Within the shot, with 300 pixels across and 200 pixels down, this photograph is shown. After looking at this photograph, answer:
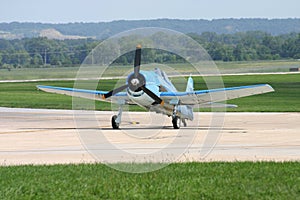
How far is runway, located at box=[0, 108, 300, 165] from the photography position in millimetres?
19531

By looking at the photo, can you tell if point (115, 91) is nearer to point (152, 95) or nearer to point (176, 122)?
point (152, 95)

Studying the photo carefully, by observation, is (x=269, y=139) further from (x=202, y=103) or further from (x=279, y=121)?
(x=279, y=121)

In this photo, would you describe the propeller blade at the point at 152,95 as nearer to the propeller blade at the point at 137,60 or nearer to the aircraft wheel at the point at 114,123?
the propeller blade at the point at 137,60

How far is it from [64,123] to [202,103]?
6.21m

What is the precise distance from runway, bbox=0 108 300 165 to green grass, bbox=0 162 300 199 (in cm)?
213

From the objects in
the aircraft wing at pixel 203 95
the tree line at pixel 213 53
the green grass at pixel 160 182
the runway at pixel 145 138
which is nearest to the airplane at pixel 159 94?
the aircraft wing at pixel 203 95

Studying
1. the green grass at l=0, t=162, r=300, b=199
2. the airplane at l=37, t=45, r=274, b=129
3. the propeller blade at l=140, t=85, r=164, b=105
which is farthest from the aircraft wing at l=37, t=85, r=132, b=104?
the green grass at l=0, t=162, r=300, b=199

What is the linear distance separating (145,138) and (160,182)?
444 inches

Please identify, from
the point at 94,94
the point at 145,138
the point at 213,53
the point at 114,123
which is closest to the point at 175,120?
the point at 114,123

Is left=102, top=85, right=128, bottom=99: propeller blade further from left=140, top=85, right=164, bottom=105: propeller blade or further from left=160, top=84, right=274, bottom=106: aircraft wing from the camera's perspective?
left=160, top=84, right=274, bottom=106: aircraft wing

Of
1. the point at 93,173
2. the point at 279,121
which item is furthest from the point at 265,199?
the point at 279,121

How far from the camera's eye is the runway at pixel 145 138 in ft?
64.1

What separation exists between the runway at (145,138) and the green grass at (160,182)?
213cm

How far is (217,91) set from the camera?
2856 cm
